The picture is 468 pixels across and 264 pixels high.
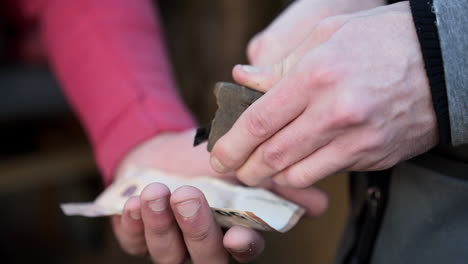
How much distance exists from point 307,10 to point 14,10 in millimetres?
764

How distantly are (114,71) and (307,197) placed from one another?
326 millimetres

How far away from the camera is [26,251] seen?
1.59 m

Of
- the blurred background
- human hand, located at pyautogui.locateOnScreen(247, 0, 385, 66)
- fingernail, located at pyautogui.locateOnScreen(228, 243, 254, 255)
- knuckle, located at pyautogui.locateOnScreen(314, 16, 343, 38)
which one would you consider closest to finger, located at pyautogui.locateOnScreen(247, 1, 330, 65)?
human hand, located at pyautogui.locateOnScreen(247, 0, 385, 66)

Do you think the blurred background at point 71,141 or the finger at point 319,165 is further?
the blurred background at point 71,141

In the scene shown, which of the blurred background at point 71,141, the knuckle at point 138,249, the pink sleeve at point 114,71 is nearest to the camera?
the knuckle at point 138,249

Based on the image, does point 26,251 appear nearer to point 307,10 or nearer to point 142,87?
point 142,87

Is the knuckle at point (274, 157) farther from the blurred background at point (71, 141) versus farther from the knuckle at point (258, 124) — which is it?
the blurred background at point (71, 141)

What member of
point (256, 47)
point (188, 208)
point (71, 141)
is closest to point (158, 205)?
point (188, 208)

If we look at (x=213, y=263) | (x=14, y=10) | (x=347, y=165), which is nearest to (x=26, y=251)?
(x=14, y=10)

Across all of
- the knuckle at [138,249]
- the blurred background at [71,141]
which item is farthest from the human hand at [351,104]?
the blurred background at [71,141]

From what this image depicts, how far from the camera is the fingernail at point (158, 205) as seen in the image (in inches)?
19.0

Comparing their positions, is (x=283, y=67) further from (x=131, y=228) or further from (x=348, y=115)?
(x=131, y=228)

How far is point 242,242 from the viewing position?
19.6 inches

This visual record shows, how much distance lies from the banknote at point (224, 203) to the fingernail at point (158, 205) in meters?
0.05
